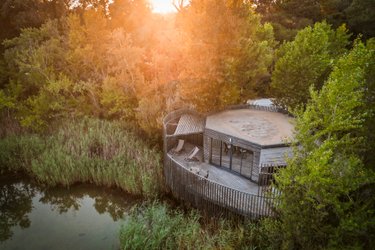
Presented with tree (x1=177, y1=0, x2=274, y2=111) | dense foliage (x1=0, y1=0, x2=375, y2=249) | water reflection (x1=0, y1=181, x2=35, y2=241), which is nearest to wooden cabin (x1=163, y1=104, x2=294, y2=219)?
dense foliage (x1=0, y1=0, x2=375, y2=249)

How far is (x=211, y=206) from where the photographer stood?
15273mm

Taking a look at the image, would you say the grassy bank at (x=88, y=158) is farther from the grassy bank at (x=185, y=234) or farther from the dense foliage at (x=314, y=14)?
the dense foliage at (x=314, y=14)

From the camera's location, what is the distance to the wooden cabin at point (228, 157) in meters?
14.5

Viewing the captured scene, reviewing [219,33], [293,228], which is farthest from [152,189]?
[219,33]

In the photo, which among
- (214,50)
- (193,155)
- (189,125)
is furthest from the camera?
(214,50)

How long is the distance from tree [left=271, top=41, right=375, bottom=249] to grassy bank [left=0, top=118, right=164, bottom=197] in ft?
30.9

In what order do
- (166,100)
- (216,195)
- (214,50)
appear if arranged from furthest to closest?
(166,100)
(214,50)
(216,195)

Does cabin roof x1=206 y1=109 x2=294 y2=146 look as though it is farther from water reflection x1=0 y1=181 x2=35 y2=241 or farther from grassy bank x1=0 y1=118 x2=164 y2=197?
water reflection x1=0 y1=181 x2=35 y2=241

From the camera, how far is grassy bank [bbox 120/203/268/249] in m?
12.8

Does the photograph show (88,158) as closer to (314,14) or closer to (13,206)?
(13,206)

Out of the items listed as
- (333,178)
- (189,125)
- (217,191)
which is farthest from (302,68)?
(333,178)

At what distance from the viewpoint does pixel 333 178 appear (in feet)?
32.1

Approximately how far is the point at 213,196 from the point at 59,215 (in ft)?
34.1

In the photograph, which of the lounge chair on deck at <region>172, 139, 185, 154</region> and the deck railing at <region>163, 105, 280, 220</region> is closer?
the deck railing at <region>163, 105, 280, 220</region>
